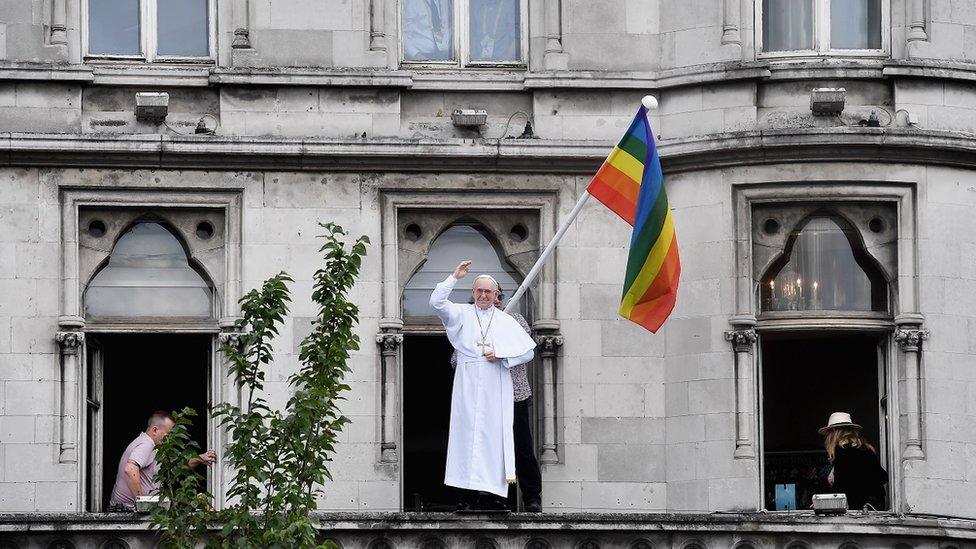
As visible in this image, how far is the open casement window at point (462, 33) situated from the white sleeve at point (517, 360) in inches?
152

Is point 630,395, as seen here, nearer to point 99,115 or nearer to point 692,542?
point 692,542

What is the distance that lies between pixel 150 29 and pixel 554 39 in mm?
4309

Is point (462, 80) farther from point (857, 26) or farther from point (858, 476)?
point (858, 476)

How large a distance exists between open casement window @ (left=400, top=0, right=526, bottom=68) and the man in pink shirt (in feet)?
16.5

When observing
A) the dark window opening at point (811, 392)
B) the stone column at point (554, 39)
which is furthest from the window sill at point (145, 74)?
the dark window opening at point (811, 392)

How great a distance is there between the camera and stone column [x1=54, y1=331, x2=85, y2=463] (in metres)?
37.9

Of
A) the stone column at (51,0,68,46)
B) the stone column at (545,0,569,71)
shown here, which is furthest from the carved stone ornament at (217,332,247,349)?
the stone column at (545,0,569,71)

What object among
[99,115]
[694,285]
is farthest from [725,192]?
[99,115]

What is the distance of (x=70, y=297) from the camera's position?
1503 inches

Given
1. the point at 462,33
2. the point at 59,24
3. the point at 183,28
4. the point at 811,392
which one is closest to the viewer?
the point at 59,24

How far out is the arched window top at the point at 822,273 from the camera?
38438 mm

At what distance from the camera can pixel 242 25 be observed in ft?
128

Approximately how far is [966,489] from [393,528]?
240 inches

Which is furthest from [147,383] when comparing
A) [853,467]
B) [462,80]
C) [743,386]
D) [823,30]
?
[853,467]
